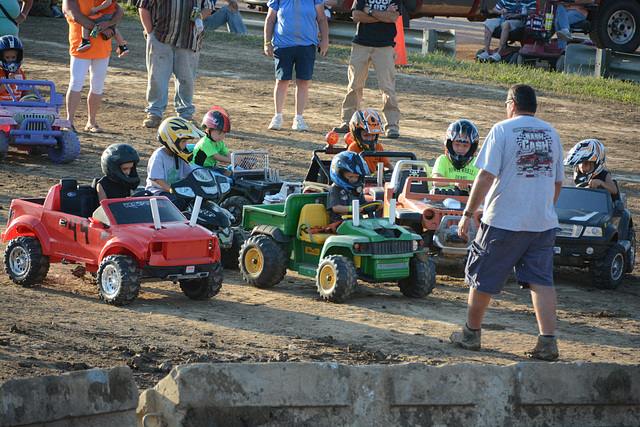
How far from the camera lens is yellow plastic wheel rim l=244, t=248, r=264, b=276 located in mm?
8909

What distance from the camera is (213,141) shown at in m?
10.9

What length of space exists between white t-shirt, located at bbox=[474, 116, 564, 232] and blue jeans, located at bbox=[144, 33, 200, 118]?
9151 millimetres

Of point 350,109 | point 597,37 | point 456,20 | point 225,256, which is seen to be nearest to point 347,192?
point 225,256

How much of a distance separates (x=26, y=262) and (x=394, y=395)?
14.4ft

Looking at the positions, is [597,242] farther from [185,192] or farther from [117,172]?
[117,172]

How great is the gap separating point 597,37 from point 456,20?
14.3 metres

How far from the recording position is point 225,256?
9.68 metres

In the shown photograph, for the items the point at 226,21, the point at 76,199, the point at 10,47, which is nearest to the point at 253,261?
the point at 76,199

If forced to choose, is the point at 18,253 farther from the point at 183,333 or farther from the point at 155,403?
the point at 155,403

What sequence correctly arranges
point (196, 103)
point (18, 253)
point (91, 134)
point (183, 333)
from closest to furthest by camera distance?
1. point (183, 333)
2. point (18, 253)
3. point (91, 134)
4. point (196, 103)

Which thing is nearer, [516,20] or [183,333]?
[183,333]

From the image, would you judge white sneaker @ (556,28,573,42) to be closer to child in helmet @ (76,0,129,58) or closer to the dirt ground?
the dirt ground

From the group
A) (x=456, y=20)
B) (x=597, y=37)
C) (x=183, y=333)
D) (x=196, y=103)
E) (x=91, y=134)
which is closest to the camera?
(x=183, y=333)

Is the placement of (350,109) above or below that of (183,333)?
above
